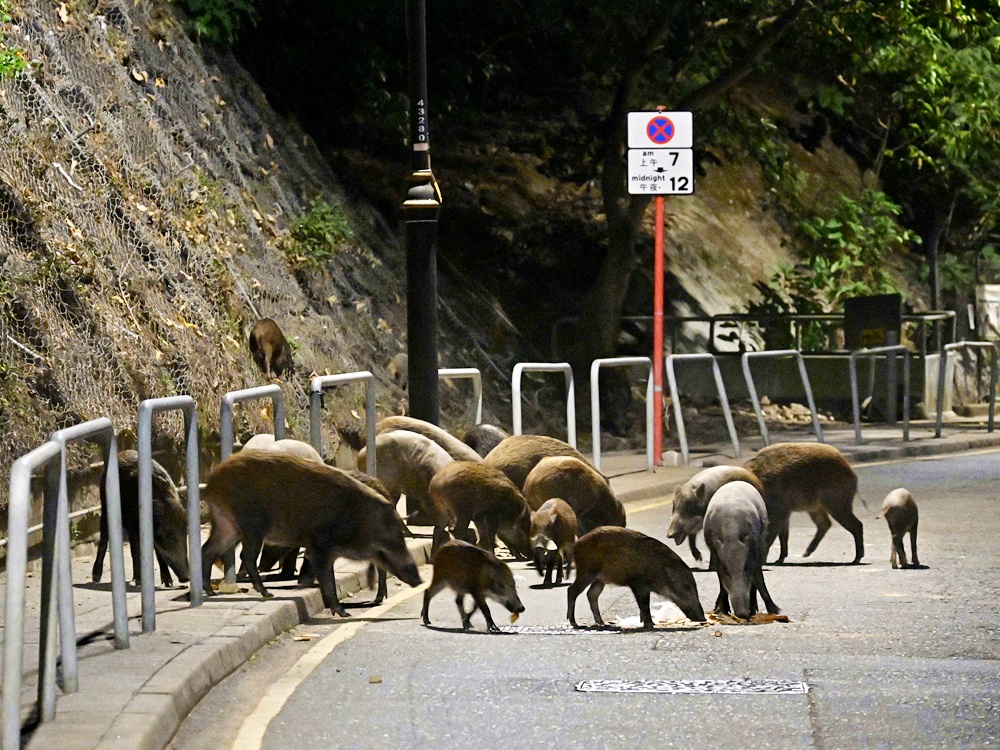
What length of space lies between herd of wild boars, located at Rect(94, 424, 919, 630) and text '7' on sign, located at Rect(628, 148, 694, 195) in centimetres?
499

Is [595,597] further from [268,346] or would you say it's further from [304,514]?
[268,346]

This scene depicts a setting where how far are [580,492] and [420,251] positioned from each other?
9.45ft

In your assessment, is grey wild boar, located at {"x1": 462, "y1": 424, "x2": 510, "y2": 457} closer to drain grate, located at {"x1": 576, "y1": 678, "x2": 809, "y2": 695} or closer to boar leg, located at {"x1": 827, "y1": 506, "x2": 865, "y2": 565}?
boar leg, located at {"x1": 827, "y1": 506, "x2": 865, "y2": 565}

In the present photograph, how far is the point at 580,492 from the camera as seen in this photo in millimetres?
11164

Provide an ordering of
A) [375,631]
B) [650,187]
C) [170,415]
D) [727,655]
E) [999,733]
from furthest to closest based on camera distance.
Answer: [650,187], [170,415], [375,631], [727,655], [999,733]

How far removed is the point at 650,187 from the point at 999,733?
1026cm

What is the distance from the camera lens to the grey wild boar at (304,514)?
923cm

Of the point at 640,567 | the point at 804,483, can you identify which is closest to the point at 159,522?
the point at 640,567

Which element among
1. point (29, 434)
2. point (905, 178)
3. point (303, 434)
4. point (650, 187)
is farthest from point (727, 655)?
point (905, 178)

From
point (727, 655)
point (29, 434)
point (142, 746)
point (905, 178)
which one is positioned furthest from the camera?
point (905, 178)

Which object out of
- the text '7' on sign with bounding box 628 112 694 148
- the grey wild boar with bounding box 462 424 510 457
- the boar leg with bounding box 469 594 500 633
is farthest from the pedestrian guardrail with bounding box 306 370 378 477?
the text '7' on sign with bounding box 628 112 694 148

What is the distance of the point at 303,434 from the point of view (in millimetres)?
15305

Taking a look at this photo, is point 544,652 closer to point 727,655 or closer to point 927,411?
point 727,655

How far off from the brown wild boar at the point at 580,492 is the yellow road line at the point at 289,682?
5.05 ft
